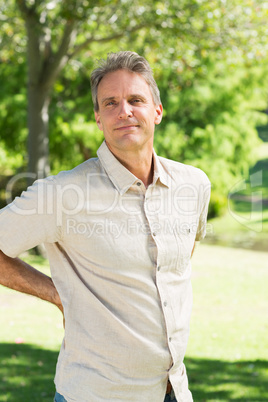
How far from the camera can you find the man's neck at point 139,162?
2244 millimetres

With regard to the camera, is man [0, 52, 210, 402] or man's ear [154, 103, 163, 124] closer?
man [0, 52, 210, 402]

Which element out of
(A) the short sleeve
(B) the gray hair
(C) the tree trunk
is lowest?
(C) the tree trunk

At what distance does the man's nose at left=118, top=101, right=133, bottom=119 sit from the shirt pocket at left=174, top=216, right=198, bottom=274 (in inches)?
19.7

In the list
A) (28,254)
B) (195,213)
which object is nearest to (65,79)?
(28,254)

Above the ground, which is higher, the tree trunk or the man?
the man

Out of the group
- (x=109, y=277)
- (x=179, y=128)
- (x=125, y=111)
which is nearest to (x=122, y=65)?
(x=125, y=111)

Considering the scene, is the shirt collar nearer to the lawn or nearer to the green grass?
the lawn

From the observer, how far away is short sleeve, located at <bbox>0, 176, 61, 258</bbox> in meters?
2.06

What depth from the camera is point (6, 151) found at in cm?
1789

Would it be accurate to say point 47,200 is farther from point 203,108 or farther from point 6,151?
point 203,108

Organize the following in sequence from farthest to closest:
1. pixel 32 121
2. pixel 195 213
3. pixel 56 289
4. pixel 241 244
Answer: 1. pixel 241 244
2. pixel 32 121
3. pixel 195 213
4. pixel 56 289

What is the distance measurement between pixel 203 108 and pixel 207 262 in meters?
8.59

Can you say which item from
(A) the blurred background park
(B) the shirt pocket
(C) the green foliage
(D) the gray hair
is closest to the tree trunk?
(A) the blurred background park

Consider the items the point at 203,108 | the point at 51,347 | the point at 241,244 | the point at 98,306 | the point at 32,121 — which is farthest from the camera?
the point at 203,108
